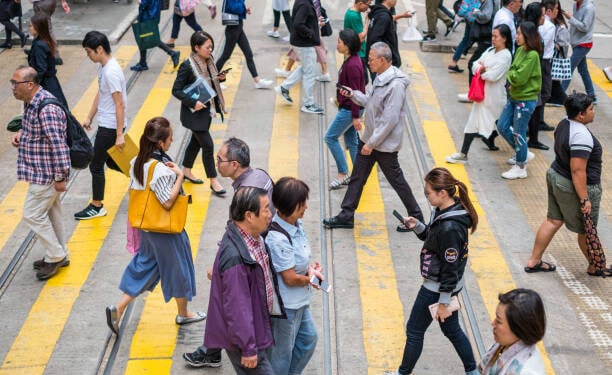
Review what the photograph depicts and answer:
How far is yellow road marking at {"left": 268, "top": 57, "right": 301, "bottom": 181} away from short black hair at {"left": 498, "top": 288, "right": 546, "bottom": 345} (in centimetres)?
528

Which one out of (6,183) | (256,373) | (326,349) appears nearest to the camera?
(256,373)

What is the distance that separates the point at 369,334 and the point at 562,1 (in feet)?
45.1

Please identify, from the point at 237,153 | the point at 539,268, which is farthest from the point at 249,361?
the point at 539,268

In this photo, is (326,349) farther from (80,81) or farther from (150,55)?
(150,55)

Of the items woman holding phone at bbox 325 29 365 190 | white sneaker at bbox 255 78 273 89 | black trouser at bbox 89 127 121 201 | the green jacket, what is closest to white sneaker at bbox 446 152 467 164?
the green jacket

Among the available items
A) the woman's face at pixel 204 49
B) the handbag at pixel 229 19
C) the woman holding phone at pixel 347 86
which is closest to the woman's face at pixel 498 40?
the woman holding phone at pixel 347 86

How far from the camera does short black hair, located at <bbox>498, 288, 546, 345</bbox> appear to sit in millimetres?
4023

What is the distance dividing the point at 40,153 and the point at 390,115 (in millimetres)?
3124

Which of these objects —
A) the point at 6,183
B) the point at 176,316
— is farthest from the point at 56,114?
the point at 6,183

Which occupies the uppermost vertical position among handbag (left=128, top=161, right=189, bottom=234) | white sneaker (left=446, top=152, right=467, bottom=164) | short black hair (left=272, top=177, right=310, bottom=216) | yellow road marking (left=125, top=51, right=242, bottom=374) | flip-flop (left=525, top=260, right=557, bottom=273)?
short black hair (left=272, top=177, right=310, bottom=216)

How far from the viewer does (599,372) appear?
6.09 metres

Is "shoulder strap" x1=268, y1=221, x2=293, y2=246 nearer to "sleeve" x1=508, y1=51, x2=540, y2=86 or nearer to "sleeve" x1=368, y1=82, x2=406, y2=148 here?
"sleeve" x1=368, y1=82, x2=406, y2=148

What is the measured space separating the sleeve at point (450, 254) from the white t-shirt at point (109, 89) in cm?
385

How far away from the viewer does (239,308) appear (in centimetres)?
451
